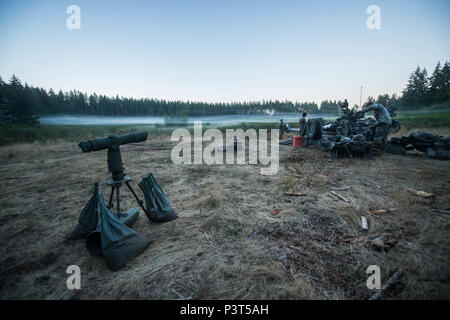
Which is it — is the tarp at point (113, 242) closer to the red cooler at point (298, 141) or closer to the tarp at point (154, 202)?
the tarp at point (154, 202)

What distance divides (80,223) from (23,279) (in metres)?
0.83

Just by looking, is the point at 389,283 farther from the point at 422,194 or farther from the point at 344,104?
the point at 344,104

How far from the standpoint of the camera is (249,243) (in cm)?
281

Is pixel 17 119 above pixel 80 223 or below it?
above

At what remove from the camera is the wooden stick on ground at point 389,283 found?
74.4 inches

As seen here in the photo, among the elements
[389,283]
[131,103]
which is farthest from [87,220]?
[131,103]

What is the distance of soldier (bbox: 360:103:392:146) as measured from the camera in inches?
329

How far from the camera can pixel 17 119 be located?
29547 millimetres

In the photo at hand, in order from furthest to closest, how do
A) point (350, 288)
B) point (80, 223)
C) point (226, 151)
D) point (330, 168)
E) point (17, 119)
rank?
point (17, 119)
point (226, 151)
point (330, 168)
point (80, 223)
point (350, 288)

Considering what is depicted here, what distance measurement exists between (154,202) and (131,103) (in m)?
70.2

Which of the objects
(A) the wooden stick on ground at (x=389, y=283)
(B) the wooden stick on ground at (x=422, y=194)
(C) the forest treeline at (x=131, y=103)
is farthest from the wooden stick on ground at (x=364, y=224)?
(C) the forest treeline at (x=131, y=103)
